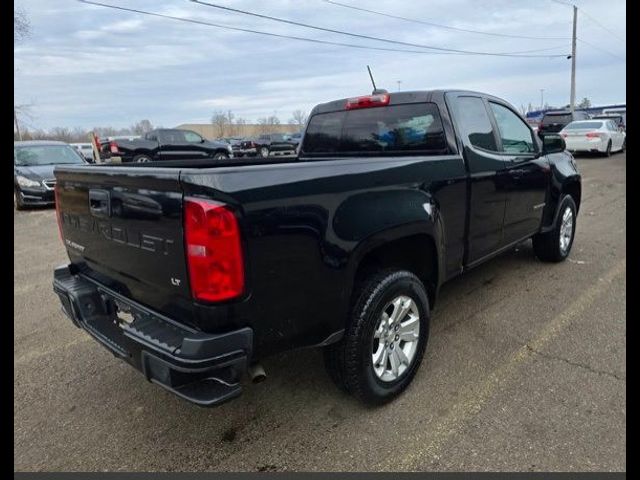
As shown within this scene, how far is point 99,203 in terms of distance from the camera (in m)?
2.49

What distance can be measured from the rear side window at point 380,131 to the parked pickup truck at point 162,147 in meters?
15.6

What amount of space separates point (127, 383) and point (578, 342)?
3.29m

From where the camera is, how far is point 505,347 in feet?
11.3

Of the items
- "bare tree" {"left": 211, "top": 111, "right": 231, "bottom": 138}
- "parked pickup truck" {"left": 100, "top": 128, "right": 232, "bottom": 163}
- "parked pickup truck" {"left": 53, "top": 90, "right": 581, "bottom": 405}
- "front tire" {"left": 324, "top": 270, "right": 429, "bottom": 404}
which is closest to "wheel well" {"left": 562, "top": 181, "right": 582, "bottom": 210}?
"parked pickup truck" {"left": 53, "top": 90, "right": 581, "bottom": 405}

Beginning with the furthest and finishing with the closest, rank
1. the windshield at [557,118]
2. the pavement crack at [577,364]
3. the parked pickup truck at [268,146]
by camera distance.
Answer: the parked pickup truck at [268,146] < the windshield at [557,118] < the pavement crack at [577,364]

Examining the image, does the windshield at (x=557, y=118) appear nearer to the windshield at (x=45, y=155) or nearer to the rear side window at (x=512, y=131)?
the rear side window at (x=512, y=131)

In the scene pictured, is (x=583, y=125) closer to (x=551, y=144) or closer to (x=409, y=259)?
(x=551, y=144)

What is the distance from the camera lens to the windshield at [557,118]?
24031mm

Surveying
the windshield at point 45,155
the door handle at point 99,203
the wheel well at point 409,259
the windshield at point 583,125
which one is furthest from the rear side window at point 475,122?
the windshield at point 583,125

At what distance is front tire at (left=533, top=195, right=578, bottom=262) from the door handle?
4.48m

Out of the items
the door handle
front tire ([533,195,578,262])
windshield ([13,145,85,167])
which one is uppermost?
windshield ([13,145,85,167])

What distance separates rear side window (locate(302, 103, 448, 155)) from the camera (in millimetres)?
3482

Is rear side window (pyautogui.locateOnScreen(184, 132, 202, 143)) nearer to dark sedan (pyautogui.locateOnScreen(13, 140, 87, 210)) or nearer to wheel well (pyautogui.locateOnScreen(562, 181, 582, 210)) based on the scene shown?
dark sedan (pyautogui.locateOnScreen(13, 140, 87, 210))
